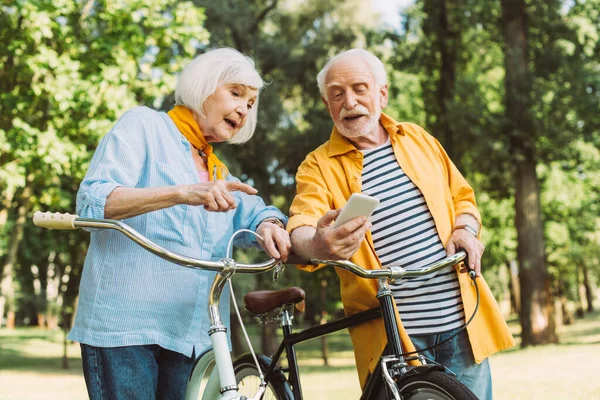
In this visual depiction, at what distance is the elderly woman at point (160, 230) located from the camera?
2.21 metres

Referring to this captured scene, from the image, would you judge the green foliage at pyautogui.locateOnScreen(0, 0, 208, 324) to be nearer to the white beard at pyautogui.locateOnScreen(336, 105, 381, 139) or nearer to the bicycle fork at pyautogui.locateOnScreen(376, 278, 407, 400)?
the white beard at pyautogui.locateOnScreen(336, 105, 381, 139)

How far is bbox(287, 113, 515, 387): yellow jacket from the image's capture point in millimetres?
2783

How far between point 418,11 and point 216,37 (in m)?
4.95

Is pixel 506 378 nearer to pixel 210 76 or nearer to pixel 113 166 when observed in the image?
pixel 210 76

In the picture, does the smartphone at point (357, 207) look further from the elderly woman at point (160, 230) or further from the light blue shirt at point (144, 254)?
the light blue shirt at point (144, 254)

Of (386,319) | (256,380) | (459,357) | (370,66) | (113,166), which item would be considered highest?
(370,66)

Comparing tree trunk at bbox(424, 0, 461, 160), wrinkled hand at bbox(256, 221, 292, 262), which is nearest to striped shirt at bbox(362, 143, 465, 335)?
wrinkled hand at bbox(256, 221, 292, 262)

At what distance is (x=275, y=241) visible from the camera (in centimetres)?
243

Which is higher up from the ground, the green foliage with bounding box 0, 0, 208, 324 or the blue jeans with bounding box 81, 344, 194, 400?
the green foliage with bounding box 0, 0, 208, 324

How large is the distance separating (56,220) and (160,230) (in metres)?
0.40

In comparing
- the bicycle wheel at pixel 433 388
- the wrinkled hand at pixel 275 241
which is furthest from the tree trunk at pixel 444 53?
the bicycle wheel at pixel 433 388

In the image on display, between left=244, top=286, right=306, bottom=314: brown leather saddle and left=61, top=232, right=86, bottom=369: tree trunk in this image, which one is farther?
left=61, top=232, right=86, bottom=369: tree trunk

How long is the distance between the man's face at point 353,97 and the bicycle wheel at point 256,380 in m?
1.25

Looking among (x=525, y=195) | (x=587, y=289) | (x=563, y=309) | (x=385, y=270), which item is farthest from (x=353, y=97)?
(x=587, y=289)
